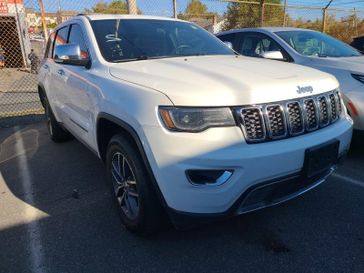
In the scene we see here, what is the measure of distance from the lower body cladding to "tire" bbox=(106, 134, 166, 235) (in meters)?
0.21

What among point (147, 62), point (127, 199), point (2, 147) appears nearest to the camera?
point (127, 199)

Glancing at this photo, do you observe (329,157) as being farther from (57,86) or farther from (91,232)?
(57,86)

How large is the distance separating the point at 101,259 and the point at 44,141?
371 cm

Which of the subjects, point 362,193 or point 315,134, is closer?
point 315,134

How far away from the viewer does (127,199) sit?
290 cm

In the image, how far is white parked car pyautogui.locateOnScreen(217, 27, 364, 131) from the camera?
13.4ft

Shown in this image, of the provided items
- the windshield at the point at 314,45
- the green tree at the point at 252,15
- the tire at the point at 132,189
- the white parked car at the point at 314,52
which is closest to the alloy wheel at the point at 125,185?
the tire at the point at 132,189

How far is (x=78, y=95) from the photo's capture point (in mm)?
3570

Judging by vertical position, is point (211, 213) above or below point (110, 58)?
below

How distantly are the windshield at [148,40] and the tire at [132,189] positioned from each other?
3.09 ft

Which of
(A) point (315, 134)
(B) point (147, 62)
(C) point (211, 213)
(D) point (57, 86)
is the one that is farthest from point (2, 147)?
(A) point (315, 134)

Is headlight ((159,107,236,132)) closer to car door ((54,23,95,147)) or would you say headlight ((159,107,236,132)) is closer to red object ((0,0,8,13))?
car door ((54,23,95,147))

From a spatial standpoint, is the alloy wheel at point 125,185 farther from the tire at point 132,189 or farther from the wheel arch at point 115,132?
the wheel arch at point 115,132

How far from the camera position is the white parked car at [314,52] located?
409cm
